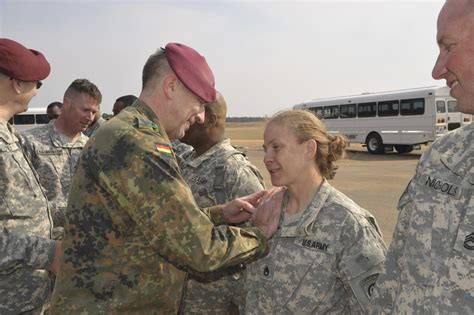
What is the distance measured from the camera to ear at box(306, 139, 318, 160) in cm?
249

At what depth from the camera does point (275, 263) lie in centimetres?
235

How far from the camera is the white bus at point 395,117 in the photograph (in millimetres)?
18109

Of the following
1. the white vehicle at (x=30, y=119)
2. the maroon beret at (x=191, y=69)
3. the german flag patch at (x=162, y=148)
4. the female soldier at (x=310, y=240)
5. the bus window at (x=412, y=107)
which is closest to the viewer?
the german flag patch at (x=162, y=148)

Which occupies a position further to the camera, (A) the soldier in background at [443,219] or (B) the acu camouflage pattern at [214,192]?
(B) the acu camouflage pattern at [214,192]

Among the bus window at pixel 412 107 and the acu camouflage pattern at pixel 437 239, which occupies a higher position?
the acu camouflage pattern at pixel 437 239

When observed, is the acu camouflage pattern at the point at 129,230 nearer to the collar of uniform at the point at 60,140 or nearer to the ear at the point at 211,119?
the ear at the point at 211,119

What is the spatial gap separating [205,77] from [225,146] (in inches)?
49.6

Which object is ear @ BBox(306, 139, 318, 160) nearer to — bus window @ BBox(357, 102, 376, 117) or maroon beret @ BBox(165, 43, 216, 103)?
maroon beret @ BBox(165, 43, 216, 103)

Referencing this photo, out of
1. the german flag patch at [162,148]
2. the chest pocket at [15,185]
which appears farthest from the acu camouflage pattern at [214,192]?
the german flag patch at [162,148]

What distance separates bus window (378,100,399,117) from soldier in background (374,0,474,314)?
19.1m

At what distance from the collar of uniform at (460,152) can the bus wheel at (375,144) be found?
19.8 metres

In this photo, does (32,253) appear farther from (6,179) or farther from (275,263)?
(275,263)

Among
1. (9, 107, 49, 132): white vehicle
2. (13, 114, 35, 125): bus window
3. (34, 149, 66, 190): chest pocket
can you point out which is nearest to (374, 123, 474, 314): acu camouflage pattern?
(34, 149, 66, 190): chest pocket

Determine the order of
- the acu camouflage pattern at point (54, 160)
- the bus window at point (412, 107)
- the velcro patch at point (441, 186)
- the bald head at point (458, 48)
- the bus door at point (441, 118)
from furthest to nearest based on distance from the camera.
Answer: the bus window at point (412, 107) < the bus door at point (441, 118) < the acu camouflage pattern at point (54, 160) < the velcro patch at point (441, 186) < the bald head at point (458, 48)
